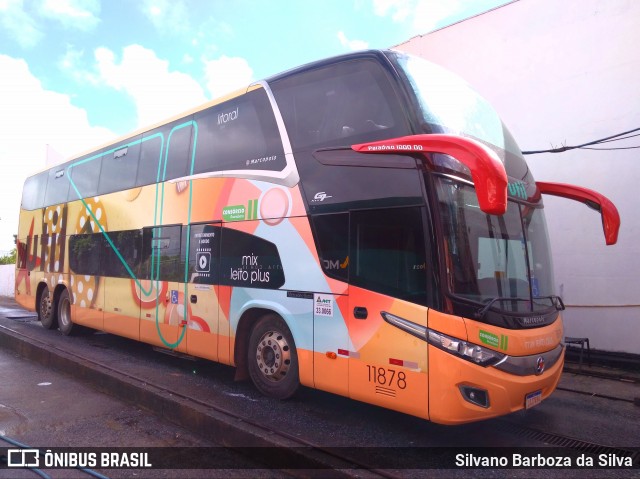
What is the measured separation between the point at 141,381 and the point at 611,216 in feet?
20.9

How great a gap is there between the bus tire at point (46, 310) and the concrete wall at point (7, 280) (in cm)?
1614

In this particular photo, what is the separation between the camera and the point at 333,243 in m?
5.18

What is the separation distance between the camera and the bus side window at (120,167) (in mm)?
8766

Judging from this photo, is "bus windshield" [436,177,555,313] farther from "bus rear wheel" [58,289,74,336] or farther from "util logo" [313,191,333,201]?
"bus rear wheel" [58,289,74,336]

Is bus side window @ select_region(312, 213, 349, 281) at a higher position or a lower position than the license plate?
higher

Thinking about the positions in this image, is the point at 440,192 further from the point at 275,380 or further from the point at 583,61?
the point at 583,61

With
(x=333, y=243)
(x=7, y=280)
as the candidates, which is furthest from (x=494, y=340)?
(x=7, y=280)

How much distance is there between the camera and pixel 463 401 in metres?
4.12

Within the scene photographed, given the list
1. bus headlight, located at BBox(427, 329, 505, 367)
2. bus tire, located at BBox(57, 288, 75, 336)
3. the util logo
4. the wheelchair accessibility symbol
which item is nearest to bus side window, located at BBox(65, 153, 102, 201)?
bus tire, located at BBox(57, 288, 75, 336)

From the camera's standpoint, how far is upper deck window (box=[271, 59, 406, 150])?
496 cm

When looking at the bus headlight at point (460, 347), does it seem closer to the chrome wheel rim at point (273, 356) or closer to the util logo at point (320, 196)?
the util logo at point (320, 196)

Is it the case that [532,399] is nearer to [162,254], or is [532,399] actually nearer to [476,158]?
[476,158]

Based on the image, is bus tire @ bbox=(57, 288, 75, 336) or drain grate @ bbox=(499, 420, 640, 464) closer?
drain grate @ bbox=(499, 420, 640, 464)

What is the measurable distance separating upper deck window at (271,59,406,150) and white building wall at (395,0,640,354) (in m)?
6.12
